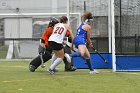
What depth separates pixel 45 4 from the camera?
52844 millimetres

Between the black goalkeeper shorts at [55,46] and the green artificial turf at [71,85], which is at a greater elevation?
the black goalkeeper shorts at [55,46]

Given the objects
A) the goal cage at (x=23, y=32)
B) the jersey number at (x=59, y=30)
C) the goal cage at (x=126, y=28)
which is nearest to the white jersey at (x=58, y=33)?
the jersey number at (x=59, y=30)

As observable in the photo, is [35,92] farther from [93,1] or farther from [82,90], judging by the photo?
[93,1]

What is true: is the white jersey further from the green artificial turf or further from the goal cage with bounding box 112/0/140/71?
the goal cage with bounding box 112/0/140/71

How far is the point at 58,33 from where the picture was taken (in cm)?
1390

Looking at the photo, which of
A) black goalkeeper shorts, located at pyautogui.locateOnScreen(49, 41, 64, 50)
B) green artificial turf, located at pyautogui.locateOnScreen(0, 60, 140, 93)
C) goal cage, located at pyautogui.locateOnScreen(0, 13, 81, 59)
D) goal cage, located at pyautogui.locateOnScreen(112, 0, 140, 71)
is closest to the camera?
green artificial turf, located at pyautogui.locateOnScreen(0, 60, 140, 93)

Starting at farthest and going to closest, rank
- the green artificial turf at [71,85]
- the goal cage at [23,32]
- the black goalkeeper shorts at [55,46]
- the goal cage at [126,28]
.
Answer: the goal cage at [23,32] < the goal cage at [126,28] < the black goalkeeper shorts at [55,46] < the green artificial turf at [71,85]

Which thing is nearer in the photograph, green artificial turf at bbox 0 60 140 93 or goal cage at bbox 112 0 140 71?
green artificial turf at bbox 0 60 140 93

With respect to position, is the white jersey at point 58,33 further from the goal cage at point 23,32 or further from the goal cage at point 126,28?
the goal cage at point 23,32

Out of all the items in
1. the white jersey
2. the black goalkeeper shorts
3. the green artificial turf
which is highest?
the white jersey

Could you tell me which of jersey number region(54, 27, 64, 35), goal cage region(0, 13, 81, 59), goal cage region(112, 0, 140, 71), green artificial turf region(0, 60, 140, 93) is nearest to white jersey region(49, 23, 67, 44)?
jersey number region(54, 27, 64, 35)

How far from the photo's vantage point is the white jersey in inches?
546

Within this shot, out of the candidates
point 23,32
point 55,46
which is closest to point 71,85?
point 55,46

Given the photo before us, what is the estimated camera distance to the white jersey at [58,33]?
13.9 m
